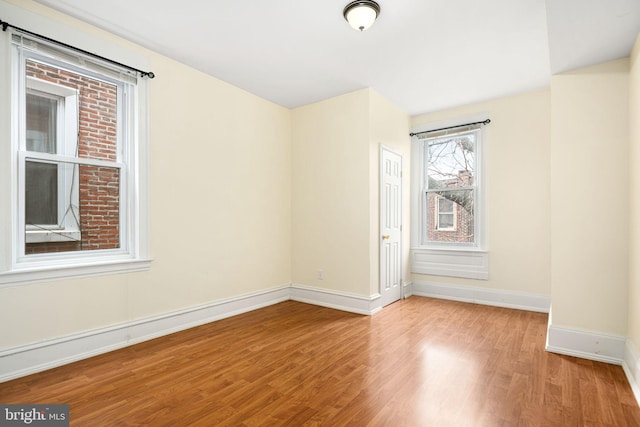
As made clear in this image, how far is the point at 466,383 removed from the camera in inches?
90.0

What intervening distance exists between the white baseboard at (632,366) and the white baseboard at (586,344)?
0.23ft

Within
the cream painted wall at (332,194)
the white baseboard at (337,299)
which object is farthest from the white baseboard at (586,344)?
the cream painted wall at (332,194)

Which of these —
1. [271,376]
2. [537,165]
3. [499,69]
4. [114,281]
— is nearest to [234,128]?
[114,281]

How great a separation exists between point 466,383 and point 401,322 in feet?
4.51

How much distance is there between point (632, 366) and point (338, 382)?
7.18 ft

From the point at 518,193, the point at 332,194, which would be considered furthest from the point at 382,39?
the point at 518,193

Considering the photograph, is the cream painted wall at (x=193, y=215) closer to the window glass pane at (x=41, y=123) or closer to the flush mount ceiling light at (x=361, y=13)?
the window glass pane at (x=41, y=123)

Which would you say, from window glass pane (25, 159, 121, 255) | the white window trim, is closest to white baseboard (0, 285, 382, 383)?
window glass pane (25, 159, 121, 255)

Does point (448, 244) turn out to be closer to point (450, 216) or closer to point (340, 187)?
point (450, 216)

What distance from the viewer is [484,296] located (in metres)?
4.47

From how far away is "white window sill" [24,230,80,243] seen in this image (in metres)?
2.53

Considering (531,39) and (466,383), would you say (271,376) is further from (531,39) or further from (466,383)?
(531,39)

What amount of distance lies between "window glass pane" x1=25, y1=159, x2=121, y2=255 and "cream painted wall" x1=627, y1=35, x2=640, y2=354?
173 inches

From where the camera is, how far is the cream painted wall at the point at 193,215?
2.57 m
